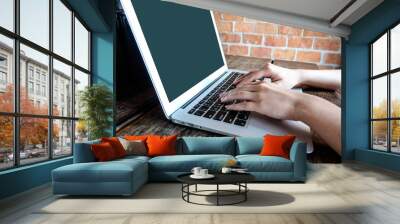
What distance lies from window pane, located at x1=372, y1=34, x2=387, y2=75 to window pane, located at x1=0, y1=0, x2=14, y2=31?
6.80 meters

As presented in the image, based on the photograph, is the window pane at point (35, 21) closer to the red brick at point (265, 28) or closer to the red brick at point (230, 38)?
the red brick at point (230, 38)

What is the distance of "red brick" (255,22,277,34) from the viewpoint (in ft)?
26.6

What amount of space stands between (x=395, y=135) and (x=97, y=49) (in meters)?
6.20

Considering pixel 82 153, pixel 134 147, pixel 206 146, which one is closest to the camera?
pixel 82 153

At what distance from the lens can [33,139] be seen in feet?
17.7

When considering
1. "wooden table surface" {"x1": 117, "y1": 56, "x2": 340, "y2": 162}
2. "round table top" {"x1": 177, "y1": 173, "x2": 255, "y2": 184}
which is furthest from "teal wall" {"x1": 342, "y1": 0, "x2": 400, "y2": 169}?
"round table top" {"x1": 177, "y1": 173, "x2": 255, "y2": 184}

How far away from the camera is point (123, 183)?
4.59 meters

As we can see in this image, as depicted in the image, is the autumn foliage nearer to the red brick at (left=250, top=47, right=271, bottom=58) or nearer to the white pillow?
the white pillow

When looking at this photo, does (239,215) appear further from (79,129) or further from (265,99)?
(79,129)

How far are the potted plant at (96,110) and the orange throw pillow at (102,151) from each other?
1.95 metres

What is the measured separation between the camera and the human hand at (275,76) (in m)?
8.04

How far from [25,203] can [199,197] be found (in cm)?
198

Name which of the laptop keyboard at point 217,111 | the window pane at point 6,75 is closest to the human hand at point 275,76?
the laptop keyboard at point 217,111

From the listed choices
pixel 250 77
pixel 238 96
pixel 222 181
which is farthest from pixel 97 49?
pixel 222 181
